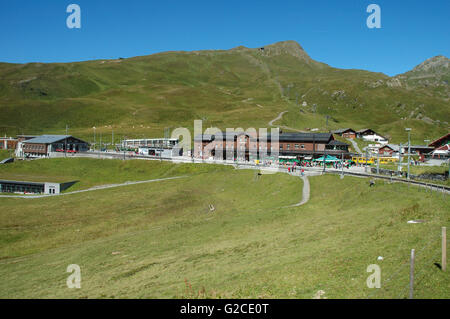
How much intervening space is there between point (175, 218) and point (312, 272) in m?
30.5

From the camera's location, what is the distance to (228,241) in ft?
101

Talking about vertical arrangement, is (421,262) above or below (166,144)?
below

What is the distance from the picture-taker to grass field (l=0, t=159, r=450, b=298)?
Result: 18.5 metres

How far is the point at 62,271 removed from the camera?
28.1m

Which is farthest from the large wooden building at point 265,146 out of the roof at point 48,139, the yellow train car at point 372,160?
the roof at point 48,139

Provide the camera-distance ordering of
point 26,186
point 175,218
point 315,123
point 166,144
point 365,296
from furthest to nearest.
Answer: point 315,123 → point 166,144 → point 26,186 → point 175,218 → point 365,296

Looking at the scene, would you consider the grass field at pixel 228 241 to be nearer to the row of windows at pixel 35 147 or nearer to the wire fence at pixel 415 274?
the wire fence at pixel 415 274

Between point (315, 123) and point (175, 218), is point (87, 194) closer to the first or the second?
point (175, 218)

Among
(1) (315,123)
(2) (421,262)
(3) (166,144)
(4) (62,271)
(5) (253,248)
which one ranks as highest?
(1) (315,123)

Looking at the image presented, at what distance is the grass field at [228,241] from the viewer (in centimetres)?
1855

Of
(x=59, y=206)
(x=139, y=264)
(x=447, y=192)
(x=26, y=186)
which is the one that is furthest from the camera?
(x=26, y=186)

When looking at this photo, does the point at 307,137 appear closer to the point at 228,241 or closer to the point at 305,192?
the point at 305,192

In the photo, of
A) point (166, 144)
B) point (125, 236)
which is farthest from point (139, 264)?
point (166, 144)

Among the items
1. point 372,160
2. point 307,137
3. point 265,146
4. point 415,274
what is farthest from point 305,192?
point 265,146
